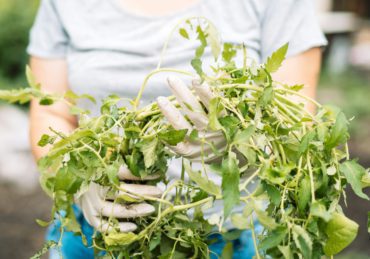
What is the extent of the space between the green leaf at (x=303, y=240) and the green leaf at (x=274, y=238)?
0.06ft

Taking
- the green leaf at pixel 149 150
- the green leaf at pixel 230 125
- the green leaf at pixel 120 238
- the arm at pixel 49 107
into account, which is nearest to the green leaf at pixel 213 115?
the green leaf at pixel 230 125

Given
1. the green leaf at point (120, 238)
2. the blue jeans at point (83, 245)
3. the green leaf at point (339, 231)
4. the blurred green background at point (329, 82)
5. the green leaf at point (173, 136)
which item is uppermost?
the green leaf at point (173, 136)

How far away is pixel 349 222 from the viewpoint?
3.16 feet

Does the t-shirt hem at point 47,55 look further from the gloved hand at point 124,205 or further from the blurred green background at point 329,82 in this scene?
the blurred green background at point 329,82

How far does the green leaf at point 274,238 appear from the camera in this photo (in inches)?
37.6

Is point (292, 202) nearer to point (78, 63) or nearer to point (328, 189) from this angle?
point (328, 189)

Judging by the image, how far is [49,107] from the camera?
176cm

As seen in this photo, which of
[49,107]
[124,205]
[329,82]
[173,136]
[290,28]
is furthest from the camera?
[329,82]

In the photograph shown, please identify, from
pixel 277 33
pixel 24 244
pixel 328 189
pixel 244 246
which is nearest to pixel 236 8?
pixel 277 33

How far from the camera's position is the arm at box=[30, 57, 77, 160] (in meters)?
1.74

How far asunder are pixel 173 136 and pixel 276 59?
0.21 meters

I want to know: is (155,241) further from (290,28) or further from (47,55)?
(47,55)

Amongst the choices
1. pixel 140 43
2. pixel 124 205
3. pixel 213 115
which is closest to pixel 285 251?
pixel 213 115

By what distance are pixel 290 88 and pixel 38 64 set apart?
35.1 inches
